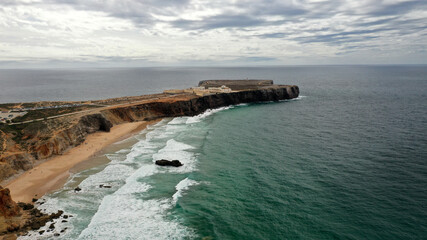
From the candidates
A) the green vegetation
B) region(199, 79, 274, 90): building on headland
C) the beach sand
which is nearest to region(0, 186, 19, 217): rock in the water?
the beach sand

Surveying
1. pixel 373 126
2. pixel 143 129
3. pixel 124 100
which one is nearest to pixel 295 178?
pixel 373 126

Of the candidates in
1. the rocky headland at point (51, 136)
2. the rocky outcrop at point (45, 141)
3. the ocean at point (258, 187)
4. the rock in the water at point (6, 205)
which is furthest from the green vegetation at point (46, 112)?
the rock in the water at point (6, 205)

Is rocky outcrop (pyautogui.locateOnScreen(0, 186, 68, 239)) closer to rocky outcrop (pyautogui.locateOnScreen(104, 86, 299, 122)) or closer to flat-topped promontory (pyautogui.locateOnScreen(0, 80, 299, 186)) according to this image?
flat-topped promontory (pyautogui.locateOnScreen(0, 80, 299, 186))

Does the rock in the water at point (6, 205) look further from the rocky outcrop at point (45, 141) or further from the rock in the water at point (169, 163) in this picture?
the rock in the water at point (169, 163)

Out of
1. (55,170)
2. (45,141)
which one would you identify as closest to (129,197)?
(55,170)

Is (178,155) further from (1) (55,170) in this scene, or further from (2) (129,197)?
(1) (55,170)
